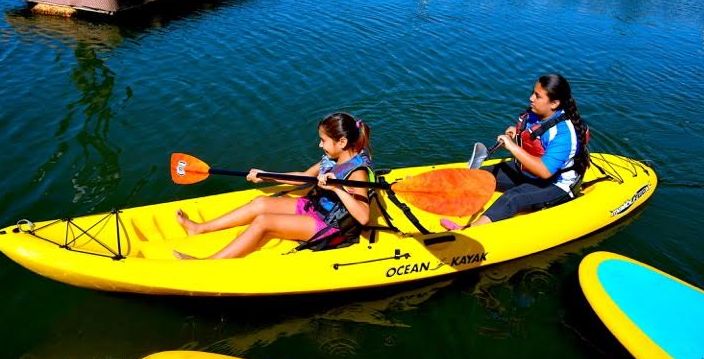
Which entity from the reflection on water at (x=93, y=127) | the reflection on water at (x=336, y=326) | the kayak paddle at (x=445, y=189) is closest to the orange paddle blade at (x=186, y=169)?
the kayak paddle at (x=445, y=189)

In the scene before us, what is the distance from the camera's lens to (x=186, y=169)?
5.08 meters

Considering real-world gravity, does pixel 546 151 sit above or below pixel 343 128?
below

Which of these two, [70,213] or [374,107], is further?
[374,107]

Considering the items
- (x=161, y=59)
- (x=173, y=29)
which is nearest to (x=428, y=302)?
(x=161, y=59)

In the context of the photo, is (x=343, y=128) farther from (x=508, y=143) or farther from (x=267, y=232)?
(x=508, y=143)

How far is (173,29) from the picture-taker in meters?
11.8

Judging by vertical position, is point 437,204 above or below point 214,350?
above

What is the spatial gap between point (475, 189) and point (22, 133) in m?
5.81

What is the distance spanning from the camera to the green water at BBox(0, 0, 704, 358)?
451 cm

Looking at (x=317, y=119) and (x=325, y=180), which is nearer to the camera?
(x=325, y=180)

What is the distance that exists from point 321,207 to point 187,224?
1174 millimetres

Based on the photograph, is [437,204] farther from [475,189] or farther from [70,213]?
[70,213]

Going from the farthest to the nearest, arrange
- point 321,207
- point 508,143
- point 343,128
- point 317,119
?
point 317,119 → point 508,143 → point 321,207 → point 343,128

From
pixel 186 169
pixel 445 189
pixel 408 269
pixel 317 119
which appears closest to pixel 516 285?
pixel 408 269
